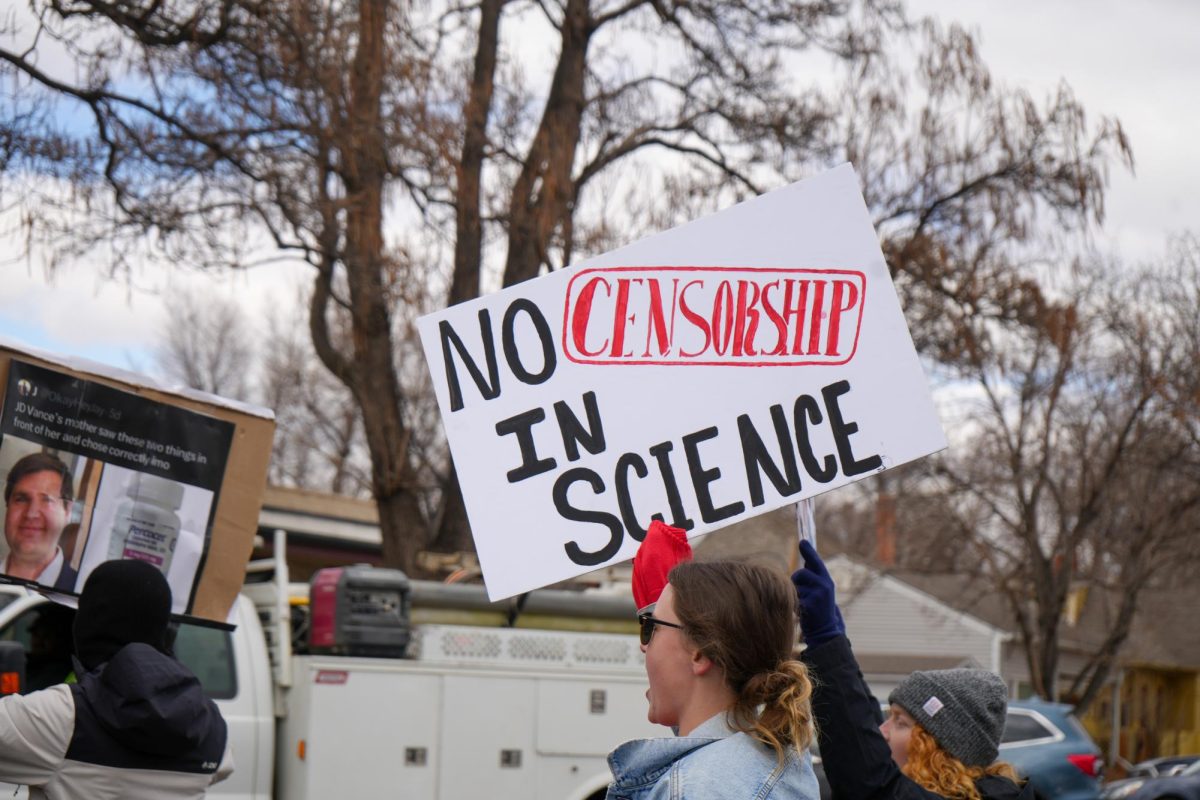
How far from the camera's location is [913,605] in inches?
1582

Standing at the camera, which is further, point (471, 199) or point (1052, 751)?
point (1052, 751)

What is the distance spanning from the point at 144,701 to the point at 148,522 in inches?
46.3

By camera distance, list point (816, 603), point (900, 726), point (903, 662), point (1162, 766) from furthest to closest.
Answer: point (903, 662), point (1162, 766), point (900, 726), point (816, 603)

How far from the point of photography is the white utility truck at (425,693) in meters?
7.37

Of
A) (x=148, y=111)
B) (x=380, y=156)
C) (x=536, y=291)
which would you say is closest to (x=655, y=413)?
(x=536, y=291)

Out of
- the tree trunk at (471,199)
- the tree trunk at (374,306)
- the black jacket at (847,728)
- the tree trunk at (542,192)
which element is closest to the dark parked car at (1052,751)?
the tree trunk at (471,199)

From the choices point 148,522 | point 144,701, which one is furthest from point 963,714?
point 148,522

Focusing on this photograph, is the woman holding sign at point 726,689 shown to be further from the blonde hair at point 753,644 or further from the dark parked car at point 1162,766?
the dark parked car at point 1162,766

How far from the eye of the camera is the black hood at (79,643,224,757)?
370 centimetres

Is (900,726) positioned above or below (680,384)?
below

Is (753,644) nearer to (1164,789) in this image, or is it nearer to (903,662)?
(1164,789)

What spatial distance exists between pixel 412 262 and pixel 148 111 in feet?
10.7

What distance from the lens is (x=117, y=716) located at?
369cm

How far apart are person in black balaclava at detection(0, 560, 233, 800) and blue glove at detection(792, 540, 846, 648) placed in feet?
6.14
